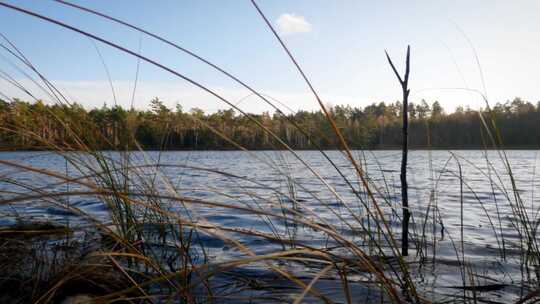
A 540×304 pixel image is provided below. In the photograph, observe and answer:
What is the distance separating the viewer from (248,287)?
1.91 m

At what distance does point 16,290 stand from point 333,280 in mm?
1486

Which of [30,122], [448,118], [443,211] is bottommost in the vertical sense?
[443,211]

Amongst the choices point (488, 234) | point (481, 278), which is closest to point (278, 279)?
point (481, 278)

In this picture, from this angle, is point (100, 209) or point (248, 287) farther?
point (100, 209)

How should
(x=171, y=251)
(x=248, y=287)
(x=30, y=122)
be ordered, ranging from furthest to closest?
(x=171, y=251) → (x=30, y=122) → (x=248, y=287)

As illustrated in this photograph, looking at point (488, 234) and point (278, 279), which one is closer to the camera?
point (278, 279)

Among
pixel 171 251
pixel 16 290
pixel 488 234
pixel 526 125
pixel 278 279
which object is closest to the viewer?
pixel 16 290

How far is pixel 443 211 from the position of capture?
4.90m

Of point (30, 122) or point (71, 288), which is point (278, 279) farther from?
point (30, 122)

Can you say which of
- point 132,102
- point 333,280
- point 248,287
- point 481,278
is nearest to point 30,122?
point 132,102

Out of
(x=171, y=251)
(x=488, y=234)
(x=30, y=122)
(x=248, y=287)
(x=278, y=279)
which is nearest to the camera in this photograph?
(x=248, y=287)

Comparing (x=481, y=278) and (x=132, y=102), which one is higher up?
(x=132, y=102)

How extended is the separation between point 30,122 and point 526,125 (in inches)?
2537

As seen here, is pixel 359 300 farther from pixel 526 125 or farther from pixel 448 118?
pixel 526 125
